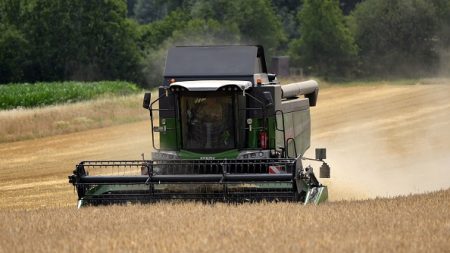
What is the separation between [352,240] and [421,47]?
137 ft

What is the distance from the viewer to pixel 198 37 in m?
52.6

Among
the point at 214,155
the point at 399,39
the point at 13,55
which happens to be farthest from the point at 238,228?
the point at 13,55

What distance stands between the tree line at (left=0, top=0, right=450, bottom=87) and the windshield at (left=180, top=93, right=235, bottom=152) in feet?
118

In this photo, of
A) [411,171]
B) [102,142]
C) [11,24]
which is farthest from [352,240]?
[11,24]

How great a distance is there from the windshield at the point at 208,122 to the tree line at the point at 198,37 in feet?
118

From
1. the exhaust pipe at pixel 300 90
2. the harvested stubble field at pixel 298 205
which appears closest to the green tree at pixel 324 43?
the harvested stubble field at pixel 298 205

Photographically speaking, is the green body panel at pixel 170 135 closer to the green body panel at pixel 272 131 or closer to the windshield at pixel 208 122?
the windshield at pixel 208 122

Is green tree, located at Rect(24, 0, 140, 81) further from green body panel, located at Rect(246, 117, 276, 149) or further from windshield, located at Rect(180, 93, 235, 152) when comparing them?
green body panel, located at Rect(246, 117, 276, 149)

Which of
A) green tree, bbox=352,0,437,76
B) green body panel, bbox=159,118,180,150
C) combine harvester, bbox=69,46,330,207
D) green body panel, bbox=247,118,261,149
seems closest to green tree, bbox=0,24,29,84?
green tree, bbox=352,0,437,76

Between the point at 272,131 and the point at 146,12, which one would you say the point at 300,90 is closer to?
the point at 272,131

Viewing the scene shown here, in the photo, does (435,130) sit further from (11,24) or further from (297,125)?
(11,24)

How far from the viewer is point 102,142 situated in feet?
91.6

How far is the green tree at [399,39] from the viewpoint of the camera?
5056 cm

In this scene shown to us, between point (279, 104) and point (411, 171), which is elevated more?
point (279, 104)
